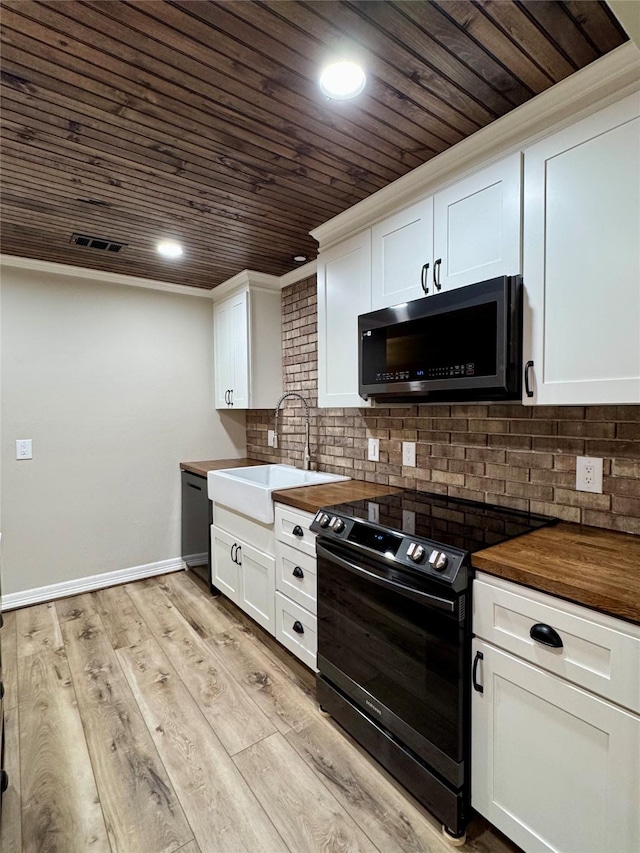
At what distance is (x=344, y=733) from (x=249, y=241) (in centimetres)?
266

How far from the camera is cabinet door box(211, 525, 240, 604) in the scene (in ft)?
9.19

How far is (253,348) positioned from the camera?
3318mm

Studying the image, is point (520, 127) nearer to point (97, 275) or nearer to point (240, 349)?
point (240, 349)

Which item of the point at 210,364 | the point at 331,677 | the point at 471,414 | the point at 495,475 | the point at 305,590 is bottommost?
the point at 331,677

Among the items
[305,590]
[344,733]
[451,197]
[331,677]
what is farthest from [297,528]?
[451,197]

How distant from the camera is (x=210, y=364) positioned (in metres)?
3.84

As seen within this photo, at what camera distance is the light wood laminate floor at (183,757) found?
142cm

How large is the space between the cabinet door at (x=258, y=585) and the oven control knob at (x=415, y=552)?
111 cm

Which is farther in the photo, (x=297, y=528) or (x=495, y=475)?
(x=297, y=528)

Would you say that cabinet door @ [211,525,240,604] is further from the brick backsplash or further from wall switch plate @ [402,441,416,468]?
wall switch plate @ [402,441,416,468]

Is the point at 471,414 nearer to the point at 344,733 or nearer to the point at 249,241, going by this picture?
the point at 344,733

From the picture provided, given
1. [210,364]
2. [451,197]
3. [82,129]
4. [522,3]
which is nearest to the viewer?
[522,3]

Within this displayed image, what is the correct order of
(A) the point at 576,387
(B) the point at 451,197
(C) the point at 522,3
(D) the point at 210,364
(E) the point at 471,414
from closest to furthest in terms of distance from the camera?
(C) the point at 522,3
(A) the point at 576,387
(B) the point at 451,197
(E) the point at 471,414
(D) the point at 210,364

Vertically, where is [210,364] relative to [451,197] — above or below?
below
